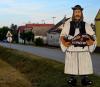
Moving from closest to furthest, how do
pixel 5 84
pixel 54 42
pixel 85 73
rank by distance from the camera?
pixel 85 73, pixel 5 84, pixel 54 42

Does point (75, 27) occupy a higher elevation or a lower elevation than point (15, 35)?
higher

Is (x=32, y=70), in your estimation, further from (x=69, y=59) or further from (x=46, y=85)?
(x=69, y=59)

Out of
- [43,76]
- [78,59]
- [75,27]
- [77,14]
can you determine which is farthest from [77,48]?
[43,76]

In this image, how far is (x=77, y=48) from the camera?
8.10 m

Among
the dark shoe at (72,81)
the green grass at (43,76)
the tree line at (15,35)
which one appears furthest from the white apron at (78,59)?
the tree line at (15,35)

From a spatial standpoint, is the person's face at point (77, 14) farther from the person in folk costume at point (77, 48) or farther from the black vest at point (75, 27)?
the black vest at point (75, 27)

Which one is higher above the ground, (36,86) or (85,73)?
(85,73)

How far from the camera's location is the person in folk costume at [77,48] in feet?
26.5

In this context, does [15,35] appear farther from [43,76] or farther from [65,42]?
[65,42]

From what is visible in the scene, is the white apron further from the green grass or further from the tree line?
the tree line

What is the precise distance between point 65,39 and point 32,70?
49.2 ft

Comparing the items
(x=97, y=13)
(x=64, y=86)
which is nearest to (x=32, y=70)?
(x=64, y=86)

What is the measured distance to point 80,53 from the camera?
8.16 m

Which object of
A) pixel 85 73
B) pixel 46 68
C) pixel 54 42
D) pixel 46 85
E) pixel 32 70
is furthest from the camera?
pixel 54 42
